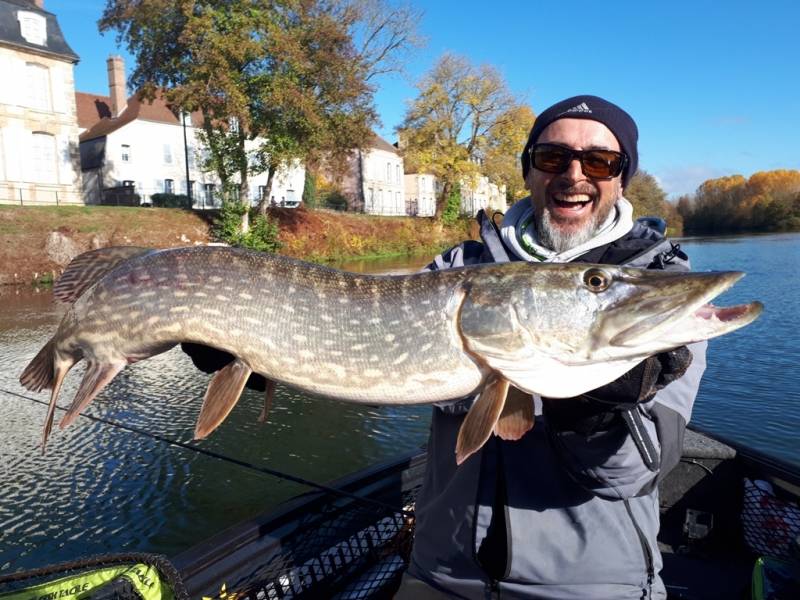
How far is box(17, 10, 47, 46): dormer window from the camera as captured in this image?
24.9 metres

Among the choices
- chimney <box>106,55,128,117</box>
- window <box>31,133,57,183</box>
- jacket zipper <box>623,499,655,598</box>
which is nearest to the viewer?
jacket zipper <box>623,499,655,598</box>

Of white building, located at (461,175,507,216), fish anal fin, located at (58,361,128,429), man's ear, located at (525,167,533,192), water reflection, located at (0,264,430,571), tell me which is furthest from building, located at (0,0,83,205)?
man's ear, located at (525,167,533,192)

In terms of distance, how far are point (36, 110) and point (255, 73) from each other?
420 inches

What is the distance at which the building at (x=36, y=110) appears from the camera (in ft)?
79.4

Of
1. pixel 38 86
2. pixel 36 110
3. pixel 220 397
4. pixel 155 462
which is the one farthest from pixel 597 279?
pixel 38 86

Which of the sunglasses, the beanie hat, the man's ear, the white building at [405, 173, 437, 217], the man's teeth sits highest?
the white building at [405, 173, 437, 217]

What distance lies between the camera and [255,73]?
22469 mm

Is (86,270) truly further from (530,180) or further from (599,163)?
(599,163)

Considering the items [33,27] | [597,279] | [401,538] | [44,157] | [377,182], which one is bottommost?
[401,538]

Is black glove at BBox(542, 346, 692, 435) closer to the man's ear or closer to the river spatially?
the man's ear

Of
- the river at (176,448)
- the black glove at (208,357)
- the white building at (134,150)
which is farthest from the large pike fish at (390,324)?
the white building at (134,150)

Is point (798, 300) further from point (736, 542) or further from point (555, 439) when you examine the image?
point (555, 439)

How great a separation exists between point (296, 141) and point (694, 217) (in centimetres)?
5970

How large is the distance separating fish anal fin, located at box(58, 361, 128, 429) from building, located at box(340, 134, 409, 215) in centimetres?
4156
